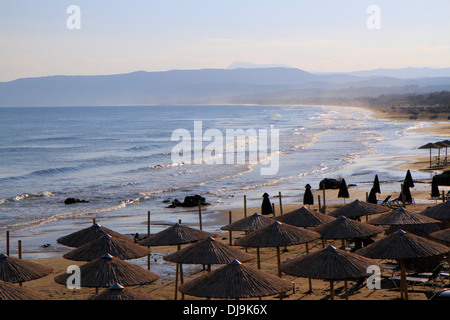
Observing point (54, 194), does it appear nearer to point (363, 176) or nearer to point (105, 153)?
point (363, 176)

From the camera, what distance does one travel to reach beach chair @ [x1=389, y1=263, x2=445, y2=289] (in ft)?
44.4

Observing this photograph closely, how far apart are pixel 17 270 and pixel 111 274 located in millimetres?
2128

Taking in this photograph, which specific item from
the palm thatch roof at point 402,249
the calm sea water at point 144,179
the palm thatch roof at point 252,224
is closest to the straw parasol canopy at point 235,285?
the palm thatch roof at point 402,249

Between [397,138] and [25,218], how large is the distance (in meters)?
43.4

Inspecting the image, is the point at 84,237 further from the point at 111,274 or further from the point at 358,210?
the point at 358,210

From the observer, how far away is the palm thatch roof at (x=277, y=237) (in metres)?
13.5

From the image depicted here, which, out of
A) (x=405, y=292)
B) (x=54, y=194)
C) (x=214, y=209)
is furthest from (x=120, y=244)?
(x=54, y=194)

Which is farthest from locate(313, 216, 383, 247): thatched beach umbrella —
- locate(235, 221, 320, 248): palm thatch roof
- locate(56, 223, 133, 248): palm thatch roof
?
locate(56, 223, 133, 248): palm thatch roof

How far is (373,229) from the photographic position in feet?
48.2

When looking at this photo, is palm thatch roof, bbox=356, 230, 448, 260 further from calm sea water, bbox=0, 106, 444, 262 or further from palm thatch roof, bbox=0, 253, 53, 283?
calm sea water, bbox=0, 106, 444, 262

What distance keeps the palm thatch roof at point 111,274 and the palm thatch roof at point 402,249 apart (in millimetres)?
4549

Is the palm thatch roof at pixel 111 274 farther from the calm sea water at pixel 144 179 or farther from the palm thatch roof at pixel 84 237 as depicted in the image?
the calm sea water at pixel 144 179

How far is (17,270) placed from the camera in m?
11.6
